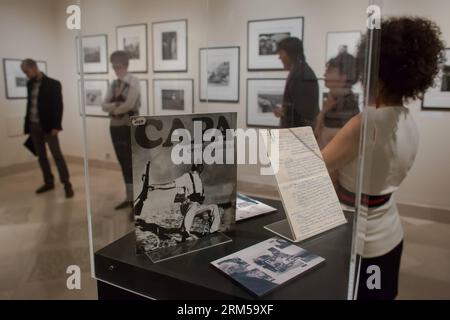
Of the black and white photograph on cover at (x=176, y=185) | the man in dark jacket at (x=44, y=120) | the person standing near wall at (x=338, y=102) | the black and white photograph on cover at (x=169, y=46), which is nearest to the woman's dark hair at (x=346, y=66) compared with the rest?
the person standing near wall at (x=338, y=102)

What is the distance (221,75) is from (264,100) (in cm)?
35

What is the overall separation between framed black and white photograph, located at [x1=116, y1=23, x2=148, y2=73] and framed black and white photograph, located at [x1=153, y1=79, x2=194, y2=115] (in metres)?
0.18

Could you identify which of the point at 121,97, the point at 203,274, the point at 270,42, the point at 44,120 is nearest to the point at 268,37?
the point at 270,42

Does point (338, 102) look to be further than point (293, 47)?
No

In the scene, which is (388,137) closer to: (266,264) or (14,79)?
(266,264)

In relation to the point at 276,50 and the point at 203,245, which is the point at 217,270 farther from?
the point at 276,50

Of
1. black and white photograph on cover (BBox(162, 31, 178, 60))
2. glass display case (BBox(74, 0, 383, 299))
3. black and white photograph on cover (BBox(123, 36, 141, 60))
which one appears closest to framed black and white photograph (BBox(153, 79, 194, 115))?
glass display case (BBox(74, 0, 383, 299))

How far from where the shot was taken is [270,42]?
53.9 inches

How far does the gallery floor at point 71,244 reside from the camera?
1811 millimetres

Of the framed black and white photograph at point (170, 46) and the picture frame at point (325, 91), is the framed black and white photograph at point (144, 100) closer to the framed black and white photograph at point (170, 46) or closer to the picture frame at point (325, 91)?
the framed black and white photograph at point (170, 46)

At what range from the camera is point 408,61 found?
938 millimetres

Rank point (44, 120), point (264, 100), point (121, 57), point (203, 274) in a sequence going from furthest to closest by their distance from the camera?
point (44, 120) < point (121, 57) < point (264, 100) < point (203, 274)

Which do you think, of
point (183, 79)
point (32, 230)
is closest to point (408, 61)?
point (183, 79)

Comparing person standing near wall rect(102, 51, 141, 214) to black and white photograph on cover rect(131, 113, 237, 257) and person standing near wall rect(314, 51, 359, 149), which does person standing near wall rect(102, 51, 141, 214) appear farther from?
person standing near wall rect(314, 51, 359, 149)
